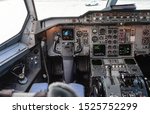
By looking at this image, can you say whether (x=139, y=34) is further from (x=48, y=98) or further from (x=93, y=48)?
(x=48, y=98)

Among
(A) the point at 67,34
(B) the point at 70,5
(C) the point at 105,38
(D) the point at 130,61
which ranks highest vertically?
(A) the point at 67,34

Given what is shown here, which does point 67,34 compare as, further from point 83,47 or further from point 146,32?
point 146,32

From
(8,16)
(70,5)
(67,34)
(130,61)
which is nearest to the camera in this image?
(130,61)

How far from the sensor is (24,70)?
350 centimetres

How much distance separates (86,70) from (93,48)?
453mm

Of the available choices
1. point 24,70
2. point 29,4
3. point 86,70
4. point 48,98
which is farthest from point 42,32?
point 48,98

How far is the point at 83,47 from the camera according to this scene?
159 inches

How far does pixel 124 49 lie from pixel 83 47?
65 centimetres

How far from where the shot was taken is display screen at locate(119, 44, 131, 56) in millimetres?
3969

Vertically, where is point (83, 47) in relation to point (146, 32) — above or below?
below

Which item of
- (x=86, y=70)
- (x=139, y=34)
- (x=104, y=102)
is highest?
(x=104, y=102)

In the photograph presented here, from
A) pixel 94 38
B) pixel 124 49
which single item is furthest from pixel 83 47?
pixel 124 49

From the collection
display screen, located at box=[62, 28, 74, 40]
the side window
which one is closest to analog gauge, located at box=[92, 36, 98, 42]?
display screen, located at box=[62, 28, 74, 40]

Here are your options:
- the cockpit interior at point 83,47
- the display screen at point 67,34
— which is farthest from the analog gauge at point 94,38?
the display screen at point 67,34
